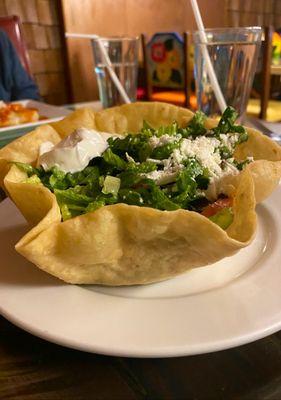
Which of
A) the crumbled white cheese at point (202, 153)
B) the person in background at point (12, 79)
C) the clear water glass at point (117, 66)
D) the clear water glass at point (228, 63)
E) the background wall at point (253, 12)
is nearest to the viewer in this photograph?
the crumbled white cheese at point (202, 153)

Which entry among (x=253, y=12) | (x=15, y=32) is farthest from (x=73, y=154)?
(x=253, y=12)

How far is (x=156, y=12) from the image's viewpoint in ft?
15.0

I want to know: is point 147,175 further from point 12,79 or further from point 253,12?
point 253,12

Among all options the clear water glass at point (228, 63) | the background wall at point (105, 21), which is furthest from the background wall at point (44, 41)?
the clear water glass at point (228, 63)

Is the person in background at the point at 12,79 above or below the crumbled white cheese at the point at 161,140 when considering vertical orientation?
below

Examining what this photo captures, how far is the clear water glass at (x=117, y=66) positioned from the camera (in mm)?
2102

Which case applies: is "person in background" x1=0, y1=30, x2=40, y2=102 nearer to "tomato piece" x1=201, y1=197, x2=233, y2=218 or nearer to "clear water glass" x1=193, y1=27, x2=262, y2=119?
"clear water glass" x1=193, y1=27, x2=262, y2=119

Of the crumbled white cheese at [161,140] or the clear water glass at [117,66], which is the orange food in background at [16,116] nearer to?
the clear water glass at [117,66]

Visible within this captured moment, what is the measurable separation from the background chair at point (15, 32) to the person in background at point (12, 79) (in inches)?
4.2

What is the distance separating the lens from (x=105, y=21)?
13.7 feet

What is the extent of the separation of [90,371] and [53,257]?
20 cm

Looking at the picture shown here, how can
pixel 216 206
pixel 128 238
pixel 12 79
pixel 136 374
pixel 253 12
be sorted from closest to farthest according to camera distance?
pixel 136 374 → pixel 128 238 → pixel 216 206 → pixel 12 79 → pixel 253 12

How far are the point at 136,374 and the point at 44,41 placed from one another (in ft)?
12.8

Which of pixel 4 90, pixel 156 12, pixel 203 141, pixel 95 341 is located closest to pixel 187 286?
pixel 95 341
